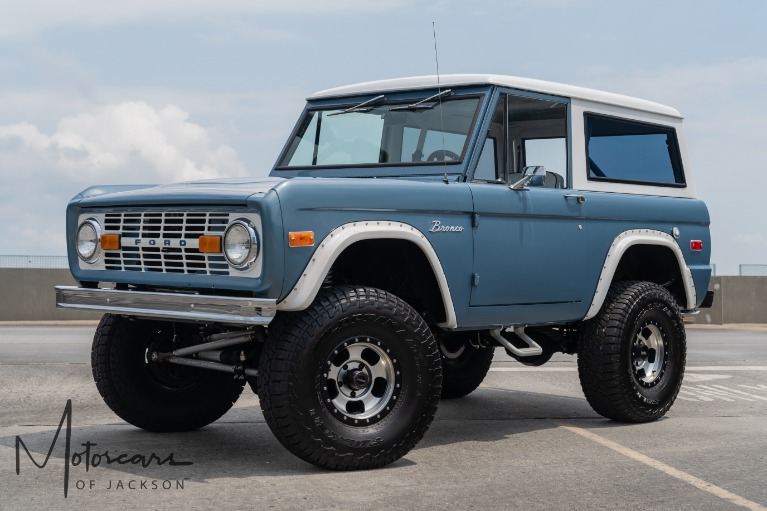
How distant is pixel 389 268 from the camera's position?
719 centimetres

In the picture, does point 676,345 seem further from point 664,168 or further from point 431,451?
point 431,451

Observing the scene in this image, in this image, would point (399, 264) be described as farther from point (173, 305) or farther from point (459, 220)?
point (173, 305)

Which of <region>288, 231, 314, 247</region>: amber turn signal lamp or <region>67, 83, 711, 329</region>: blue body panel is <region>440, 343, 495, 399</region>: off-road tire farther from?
<region>288, 231, 314, 247</region>: amber turn signal lamp

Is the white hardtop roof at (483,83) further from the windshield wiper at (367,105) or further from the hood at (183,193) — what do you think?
the hood at (183,193)

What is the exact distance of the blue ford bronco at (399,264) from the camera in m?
6.23

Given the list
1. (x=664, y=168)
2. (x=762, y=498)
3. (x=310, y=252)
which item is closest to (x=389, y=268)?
(x=310, y=252)

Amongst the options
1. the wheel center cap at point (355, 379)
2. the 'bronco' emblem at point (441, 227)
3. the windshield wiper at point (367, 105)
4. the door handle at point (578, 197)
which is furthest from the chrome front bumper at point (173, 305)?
the door handle at point (578, 197)

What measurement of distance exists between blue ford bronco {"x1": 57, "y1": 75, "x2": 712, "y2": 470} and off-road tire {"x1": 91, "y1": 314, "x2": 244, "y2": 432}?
1 centimetres

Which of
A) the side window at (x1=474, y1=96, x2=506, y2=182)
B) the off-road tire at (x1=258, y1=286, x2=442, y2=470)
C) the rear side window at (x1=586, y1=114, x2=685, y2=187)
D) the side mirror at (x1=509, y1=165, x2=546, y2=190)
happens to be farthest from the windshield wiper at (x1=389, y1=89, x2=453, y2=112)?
the off-road tire at (x1=258, y1=286, x2=442, y2=470)

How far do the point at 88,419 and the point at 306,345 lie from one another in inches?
125

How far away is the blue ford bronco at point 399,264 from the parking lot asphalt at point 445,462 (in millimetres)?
327

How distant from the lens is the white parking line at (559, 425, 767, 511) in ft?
19.0

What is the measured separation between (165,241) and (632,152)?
423cm

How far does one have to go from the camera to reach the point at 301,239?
20.1 feet
